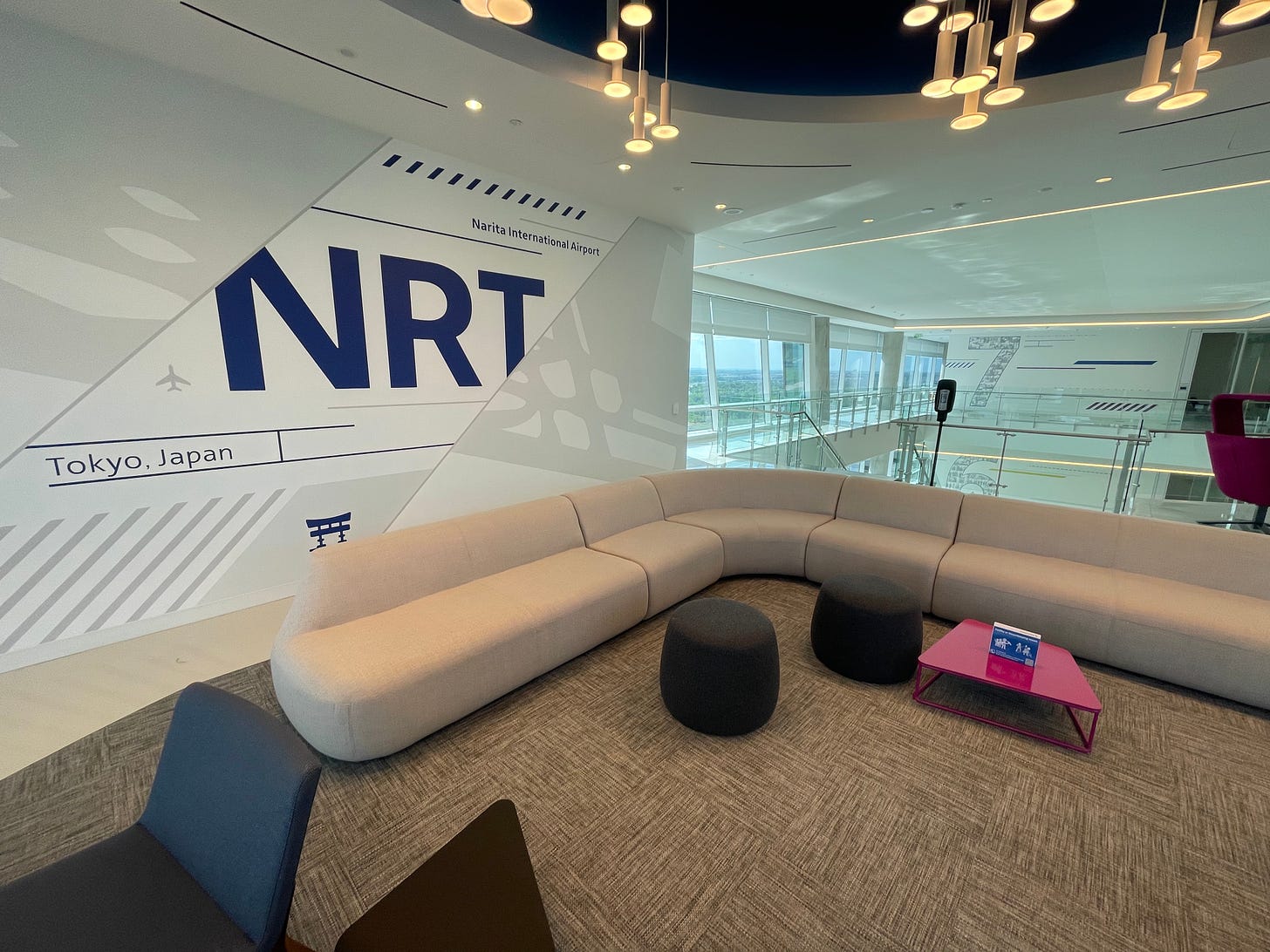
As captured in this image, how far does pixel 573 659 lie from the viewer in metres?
2.81

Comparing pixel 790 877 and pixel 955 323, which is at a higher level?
pixel 955 323

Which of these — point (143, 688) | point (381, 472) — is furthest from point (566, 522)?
point (143, 688)

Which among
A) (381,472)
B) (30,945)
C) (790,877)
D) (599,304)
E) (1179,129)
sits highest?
(1179,129)

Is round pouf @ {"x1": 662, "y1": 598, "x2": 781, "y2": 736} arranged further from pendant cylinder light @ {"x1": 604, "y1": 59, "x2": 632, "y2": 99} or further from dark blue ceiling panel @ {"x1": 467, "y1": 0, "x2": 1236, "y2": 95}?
dark blue ceiling panel @ {"x1": 467, "y1": 0, "x2": 1236, "y2": 95}

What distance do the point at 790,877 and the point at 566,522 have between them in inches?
86.7

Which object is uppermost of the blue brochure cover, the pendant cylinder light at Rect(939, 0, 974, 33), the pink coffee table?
the pendant cylinder light at Rect(939, 0, 974, 33)

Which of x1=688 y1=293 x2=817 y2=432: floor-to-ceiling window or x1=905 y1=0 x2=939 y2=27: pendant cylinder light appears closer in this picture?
x1=905 y1=0 x2=939 y2=27: pendant cylinder light

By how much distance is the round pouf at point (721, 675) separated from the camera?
217cm

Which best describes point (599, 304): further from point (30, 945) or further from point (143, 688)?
point (30, 945)

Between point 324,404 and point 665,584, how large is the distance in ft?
8.55

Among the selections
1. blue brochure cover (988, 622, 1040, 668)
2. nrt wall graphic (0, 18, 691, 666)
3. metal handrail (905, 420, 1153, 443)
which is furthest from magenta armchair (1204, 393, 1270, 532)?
nrt wall graphic (0, 18, 691, 666)

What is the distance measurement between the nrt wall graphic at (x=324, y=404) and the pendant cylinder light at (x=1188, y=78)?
392cm

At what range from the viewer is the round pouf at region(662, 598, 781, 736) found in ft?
7.13

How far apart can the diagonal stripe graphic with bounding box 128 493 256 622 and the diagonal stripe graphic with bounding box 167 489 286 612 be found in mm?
84
